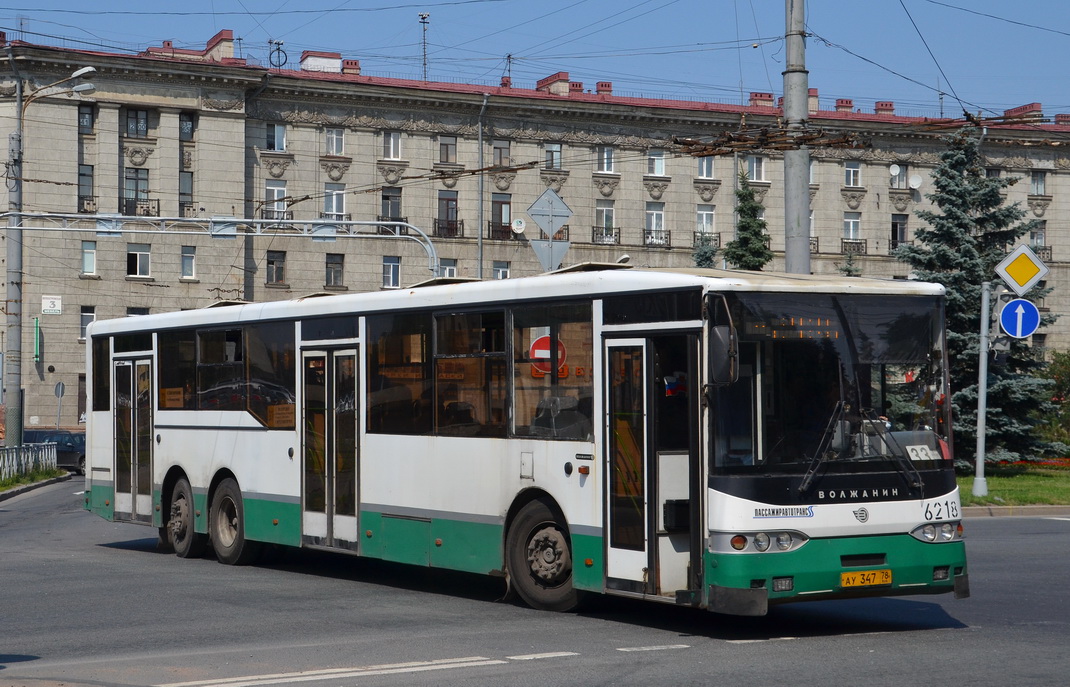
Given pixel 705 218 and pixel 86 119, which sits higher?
pixel 86 119

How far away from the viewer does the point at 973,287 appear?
35469 millimetres

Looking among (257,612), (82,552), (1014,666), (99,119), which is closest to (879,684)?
(1014,666)

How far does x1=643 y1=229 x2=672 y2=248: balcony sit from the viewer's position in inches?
2618

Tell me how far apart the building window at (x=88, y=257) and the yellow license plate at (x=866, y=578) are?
53413mm

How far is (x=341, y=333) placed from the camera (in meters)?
14.5

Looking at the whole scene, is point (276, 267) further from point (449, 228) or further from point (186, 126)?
point (449, 228)

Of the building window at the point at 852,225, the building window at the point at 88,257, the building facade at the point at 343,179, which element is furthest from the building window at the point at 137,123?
the building window at the point at 852,225

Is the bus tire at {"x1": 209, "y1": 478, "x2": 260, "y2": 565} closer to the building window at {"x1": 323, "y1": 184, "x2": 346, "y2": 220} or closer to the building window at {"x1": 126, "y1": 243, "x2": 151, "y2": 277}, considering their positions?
the building window at {"x1": 126, "y1": 243, "x2": 151, "y2": 277}

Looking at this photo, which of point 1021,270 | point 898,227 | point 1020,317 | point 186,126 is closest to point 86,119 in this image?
point 186,126

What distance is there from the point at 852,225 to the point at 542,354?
59756mm

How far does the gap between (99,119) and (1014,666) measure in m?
54.7

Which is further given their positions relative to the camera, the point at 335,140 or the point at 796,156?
the point at 335,140

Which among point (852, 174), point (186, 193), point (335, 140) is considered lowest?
point (186, 193)

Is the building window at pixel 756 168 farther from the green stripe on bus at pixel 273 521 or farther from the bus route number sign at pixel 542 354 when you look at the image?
the bus route number sign at pixel 542 354
